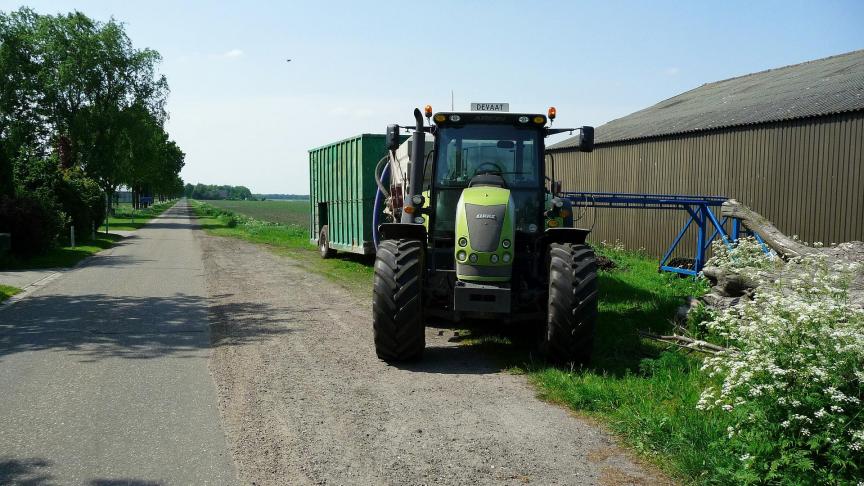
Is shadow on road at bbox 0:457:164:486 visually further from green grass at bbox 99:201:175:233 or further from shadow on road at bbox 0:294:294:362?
green grass at bbox 99:201:175:233

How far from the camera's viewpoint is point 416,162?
Answer: 7863 millimetres

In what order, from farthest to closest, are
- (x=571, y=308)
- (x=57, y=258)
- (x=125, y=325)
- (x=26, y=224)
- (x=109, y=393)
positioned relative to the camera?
(x=57, y=258)
(x=26, y=224)
(x=125, y=325)
(x=571, y=308)
(x=109, y=393)

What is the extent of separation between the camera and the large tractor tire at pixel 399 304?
22.9 ft

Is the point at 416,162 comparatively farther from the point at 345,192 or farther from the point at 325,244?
the point at 325,244

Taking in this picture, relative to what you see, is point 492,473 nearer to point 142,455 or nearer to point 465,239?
point 142,455

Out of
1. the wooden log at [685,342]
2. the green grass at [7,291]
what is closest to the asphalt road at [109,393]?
the green grass at [7,291]

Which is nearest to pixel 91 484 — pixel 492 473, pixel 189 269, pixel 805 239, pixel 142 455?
pixel 142 455

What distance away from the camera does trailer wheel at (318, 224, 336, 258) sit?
64.5 feet

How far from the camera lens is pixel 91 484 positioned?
13.9 feet

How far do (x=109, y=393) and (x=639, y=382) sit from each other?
4840 millimetres

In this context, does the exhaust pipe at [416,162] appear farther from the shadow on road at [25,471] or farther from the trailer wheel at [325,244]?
the trailer wheel at [325,244]

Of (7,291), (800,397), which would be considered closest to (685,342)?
(800,397)

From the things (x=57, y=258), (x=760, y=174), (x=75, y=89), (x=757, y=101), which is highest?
(x=75, y=89)

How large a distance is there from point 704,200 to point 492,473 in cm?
1193
